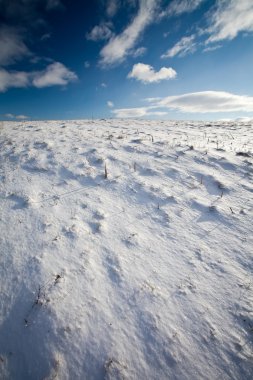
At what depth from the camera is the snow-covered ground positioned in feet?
7.42

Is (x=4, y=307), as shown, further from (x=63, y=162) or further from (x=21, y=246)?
(x=63, y=162)

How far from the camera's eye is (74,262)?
316cm

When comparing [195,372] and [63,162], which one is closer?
[195,372]

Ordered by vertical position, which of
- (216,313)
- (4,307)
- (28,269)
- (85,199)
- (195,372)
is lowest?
(195,372)

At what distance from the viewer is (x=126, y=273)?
304 cm

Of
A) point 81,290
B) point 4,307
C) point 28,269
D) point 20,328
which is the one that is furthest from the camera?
point 28,269

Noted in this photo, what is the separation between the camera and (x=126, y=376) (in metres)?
2.15

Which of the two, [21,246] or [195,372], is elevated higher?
[21,246]

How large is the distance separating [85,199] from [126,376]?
309cm

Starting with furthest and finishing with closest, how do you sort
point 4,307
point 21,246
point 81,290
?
point 21,246 < point 81,290 < point 4,307

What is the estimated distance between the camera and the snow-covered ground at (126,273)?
226cm

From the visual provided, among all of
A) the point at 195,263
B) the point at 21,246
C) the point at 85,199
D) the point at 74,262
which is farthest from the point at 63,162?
the point at 195,263

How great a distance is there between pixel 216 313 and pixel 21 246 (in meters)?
3.07

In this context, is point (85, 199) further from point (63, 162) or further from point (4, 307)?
point (4, 307)
